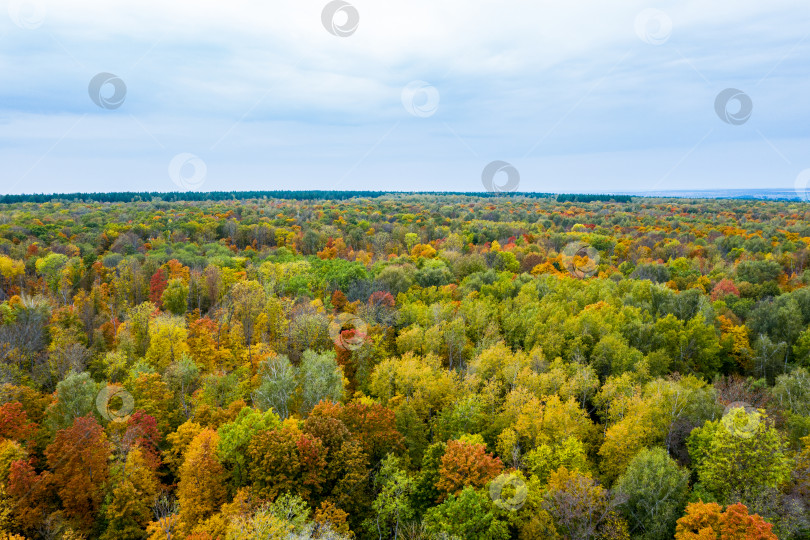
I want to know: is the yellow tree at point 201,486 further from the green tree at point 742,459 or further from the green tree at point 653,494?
the green tree at point 742,459

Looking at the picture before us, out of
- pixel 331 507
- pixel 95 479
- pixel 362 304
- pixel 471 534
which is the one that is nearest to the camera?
pixel 471 534

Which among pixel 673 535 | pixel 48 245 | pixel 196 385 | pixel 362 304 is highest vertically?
pixel 48 245

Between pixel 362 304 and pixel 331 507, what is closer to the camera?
pixel 331 507

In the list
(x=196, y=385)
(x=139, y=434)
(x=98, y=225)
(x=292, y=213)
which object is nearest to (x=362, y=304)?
(x=196, y=385)

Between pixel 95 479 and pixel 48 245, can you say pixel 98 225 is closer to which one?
pixel 48 245
